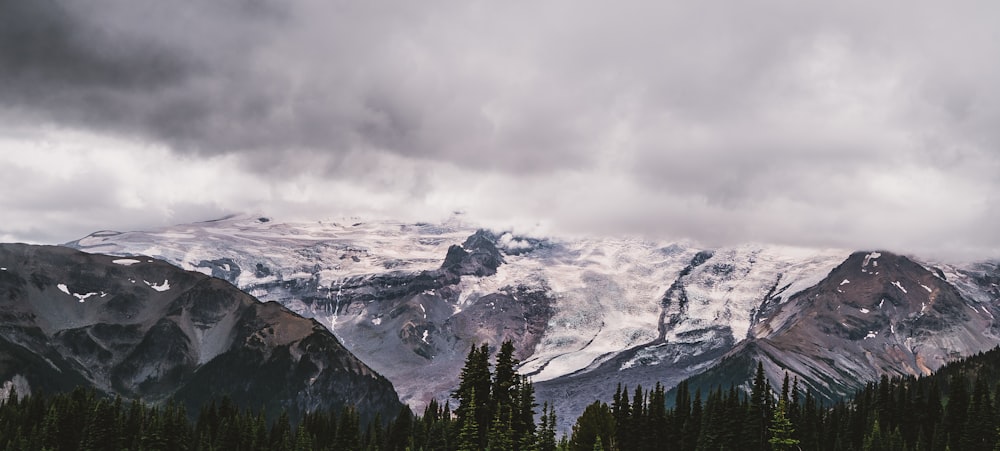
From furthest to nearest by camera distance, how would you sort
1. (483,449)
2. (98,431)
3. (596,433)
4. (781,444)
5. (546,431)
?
(98,431), (596,433), (546,431), (483,449), (781,444)

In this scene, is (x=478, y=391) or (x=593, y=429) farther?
(x=593, y=429)

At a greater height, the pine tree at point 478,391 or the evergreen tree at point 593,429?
the pine tree at point 478,391

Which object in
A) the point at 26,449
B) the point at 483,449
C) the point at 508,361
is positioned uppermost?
the point at 508,361

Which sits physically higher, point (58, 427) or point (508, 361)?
point (508, 361)

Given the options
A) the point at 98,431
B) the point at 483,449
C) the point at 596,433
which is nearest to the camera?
the point at 483,449

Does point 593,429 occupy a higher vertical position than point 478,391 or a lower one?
lower

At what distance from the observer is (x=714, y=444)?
593 feet

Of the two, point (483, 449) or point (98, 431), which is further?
point (98, 431)

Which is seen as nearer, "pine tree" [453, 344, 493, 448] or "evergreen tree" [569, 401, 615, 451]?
"pine tree" [453, 344, 493, 448]

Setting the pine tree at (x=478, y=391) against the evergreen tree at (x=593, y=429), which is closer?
the pine tree at (x=478, y=391)

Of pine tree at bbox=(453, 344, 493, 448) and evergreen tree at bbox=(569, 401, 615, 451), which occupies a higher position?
pine tree at bbox=(453, 344, 493, 448)

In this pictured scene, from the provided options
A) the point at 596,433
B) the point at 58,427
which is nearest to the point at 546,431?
the point at 596,433

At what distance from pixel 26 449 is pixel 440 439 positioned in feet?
246

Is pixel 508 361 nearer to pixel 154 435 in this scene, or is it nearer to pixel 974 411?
pixel 154 435
